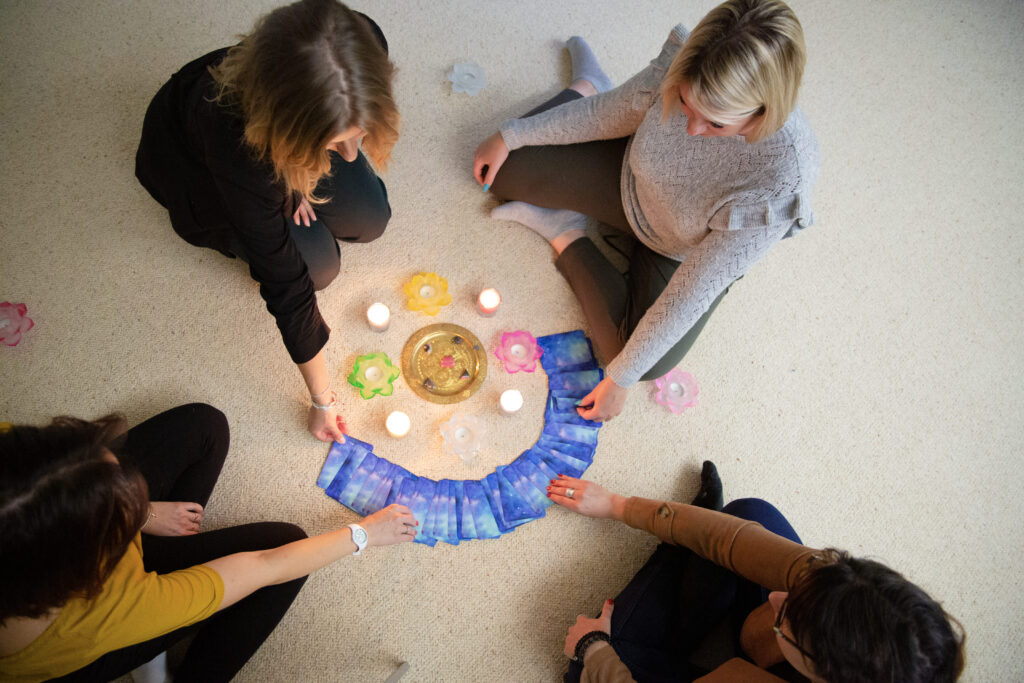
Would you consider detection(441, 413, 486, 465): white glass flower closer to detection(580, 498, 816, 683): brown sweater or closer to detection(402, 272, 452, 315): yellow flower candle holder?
detection(402, 272, 452, 315): yellow flower candle holder

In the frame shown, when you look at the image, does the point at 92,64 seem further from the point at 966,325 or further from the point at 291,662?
the point at 966,325

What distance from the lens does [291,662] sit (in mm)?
1328

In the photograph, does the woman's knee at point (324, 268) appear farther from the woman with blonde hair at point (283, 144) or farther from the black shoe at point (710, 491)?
the black shoe at point (710, 491)

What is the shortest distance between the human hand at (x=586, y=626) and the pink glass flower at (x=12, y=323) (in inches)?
58.4

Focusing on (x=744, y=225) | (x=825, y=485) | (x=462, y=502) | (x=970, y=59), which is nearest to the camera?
(x=744, y=225)

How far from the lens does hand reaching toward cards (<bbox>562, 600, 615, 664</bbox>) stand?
130cm

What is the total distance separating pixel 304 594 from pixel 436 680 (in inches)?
14.0

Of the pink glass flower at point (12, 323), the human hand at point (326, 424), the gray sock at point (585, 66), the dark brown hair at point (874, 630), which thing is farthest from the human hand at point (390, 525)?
the gray sock at point (585, 66)

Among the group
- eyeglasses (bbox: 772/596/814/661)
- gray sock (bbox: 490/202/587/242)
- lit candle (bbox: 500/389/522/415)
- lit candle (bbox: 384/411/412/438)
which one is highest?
gray sock (bbox: 490/202/587/242)

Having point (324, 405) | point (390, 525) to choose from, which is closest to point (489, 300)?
point (324, 405)

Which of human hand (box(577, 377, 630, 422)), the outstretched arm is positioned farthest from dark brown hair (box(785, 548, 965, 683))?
the outstretched arm

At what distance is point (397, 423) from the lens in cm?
144

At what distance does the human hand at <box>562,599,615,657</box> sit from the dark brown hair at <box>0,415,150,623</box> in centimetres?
90

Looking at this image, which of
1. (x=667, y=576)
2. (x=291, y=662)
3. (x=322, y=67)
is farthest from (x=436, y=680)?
(x=322, y=67)
